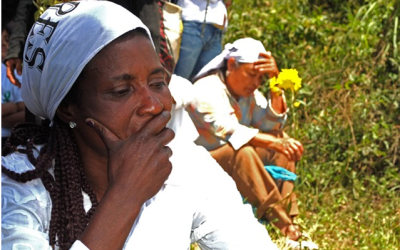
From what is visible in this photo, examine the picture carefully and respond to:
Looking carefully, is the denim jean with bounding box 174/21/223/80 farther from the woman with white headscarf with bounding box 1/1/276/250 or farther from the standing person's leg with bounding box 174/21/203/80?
the woman with white headscarf with bounding box 1/1/276/250

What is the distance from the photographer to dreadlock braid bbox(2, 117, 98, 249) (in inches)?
68.4

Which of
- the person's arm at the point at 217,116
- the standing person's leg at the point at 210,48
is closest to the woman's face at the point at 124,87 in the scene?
the person's arm at the point at 217,116

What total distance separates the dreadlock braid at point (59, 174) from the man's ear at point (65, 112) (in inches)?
0.8

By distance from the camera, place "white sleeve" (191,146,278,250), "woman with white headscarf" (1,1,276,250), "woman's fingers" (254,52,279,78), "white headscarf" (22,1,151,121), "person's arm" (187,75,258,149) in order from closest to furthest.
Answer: "woman with white headscarf" (1,1,276,250), "white headscarf" (22,1,151,121), "white sleeve" (191,146,278,250), "person's arm" (187,75,258,149), "woman's fingers" (254,52,279,78)

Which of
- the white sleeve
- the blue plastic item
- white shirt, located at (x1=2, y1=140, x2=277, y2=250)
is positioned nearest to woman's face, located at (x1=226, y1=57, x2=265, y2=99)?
the blue plastic item

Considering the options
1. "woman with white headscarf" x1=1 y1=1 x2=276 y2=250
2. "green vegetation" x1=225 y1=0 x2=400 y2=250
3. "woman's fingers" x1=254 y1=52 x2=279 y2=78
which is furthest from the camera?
"green vegetation" x1=225 y1=0 x2=400 y2=250

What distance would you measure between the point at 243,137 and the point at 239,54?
22.9 inches

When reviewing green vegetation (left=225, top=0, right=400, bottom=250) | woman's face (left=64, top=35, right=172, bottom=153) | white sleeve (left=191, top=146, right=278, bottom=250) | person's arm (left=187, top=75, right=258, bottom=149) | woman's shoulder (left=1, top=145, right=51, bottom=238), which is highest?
woman's face (left=64, top=35, right=172, bottom=153)

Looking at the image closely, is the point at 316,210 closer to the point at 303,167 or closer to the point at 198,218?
Result: the point at 303,167

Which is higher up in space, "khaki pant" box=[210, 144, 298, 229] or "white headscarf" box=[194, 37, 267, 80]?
"white headscarf" box=[194, 37, 267, 80]

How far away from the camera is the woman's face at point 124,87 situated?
174 cm

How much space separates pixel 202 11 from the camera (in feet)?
15.2

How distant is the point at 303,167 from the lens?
218 inches

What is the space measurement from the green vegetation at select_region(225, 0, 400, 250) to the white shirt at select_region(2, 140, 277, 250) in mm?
2490
